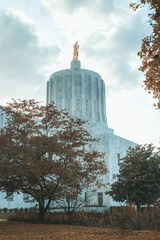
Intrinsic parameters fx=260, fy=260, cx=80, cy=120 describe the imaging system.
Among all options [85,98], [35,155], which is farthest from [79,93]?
[35,155]

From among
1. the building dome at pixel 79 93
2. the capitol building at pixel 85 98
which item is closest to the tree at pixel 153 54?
the capitol building at pixel 85 98

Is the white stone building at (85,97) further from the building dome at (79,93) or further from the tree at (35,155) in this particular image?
the tree at (35,155)

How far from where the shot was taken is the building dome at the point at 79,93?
4859 centimetres

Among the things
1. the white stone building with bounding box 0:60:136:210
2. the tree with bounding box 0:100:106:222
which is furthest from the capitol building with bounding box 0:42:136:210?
the tree with bounding box 0:100:106:222

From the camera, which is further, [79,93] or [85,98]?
[79,93]

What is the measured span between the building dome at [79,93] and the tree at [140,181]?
24.2 m

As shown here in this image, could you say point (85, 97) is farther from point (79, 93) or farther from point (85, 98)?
point (79, 93)

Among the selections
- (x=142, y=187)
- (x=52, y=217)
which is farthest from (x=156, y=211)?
(x=142, y=187)

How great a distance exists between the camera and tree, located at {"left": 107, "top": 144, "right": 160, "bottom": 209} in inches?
877

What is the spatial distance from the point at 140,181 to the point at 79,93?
1157 inches

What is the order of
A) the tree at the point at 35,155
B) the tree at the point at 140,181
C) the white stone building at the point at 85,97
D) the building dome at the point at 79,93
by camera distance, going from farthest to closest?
1. the building dome at the point at 79,93
2. the white stone building at the point at 85,97
3. the tree at the point at 140,181
4. the tree at the point at 35,155

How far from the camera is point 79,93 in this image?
49.5 meters

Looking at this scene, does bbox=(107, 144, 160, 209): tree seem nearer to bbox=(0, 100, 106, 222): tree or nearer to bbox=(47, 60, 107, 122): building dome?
bbox=(0, 100, 106, 222): tree

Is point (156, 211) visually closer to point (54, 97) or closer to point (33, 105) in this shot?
point (33, 105)
